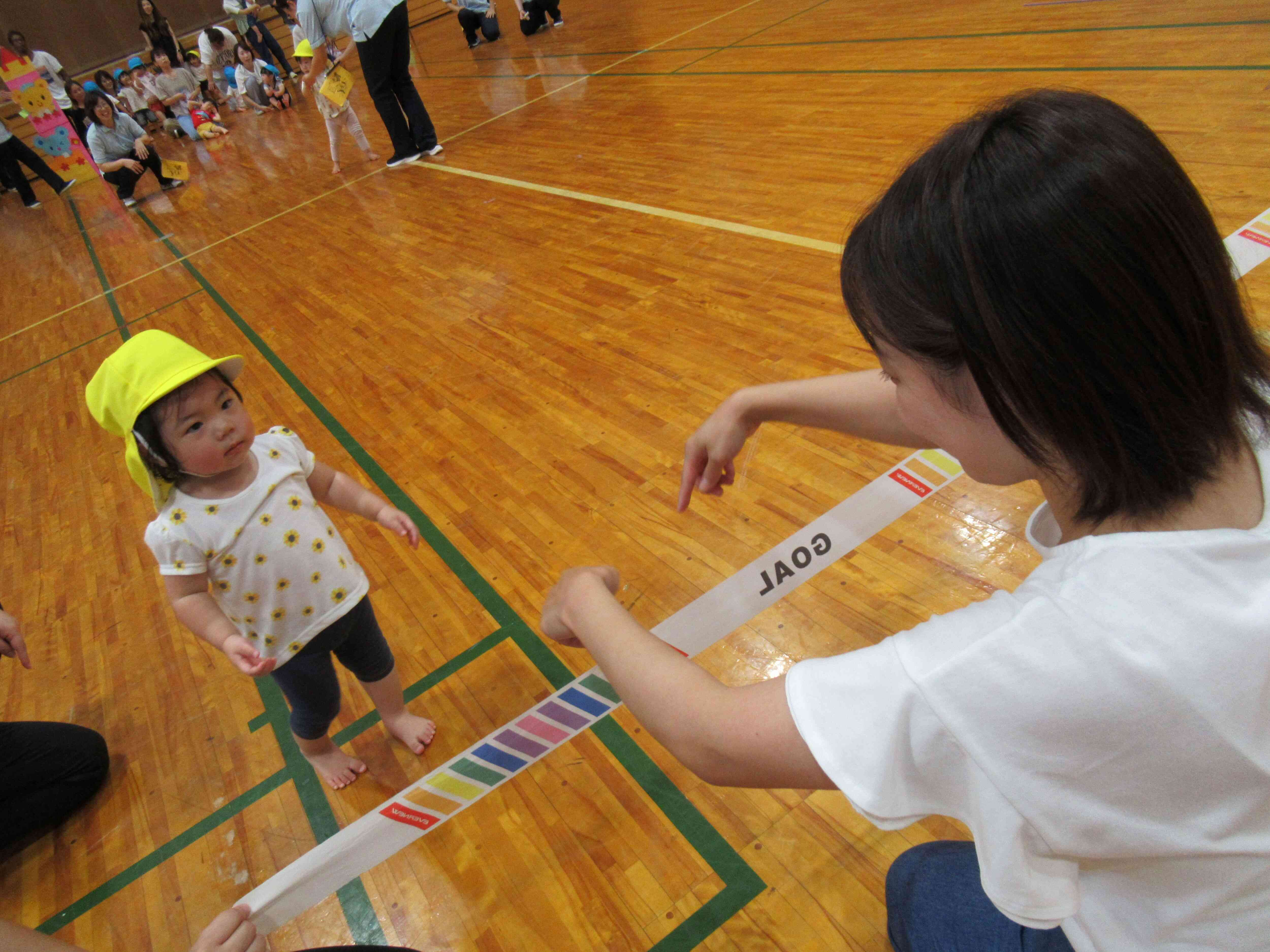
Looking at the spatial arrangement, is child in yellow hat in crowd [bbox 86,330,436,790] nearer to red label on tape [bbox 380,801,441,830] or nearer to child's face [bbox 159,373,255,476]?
child's face [bbox 159,373,255,476]

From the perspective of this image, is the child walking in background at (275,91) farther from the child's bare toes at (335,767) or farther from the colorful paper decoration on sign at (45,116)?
the child's bare toes at (335,767)

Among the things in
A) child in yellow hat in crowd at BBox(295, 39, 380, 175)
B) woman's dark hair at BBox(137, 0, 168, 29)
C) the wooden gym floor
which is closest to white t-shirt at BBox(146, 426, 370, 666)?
the wooden gym floor

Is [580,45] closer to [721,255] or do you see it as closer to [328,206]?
[328,206]

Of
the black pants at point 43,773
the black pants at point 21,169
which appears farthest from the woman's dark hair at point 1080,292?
the black pants at point 21,169

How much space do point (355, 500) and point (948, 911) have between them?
124cm

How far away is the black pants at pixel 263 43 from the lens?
1191 centimetres

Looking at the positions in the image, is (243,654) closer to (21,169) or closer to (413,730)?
(413,730)

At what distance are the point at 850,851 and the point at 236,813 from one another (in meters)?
1.32

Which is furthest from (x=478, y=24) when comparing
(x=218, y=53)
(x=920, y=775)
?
(x=920, y=775)

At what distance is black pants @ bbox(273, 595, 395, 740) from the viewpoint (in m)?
1.53

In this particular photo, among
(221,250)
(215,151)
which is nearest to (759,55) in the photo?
(221,250)

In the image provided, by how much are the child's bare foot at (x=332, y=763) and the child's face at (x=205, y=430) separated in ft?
2.27

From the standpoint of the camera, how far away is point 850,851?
4.23ft

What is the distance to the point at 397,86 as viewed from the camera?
228 inches
